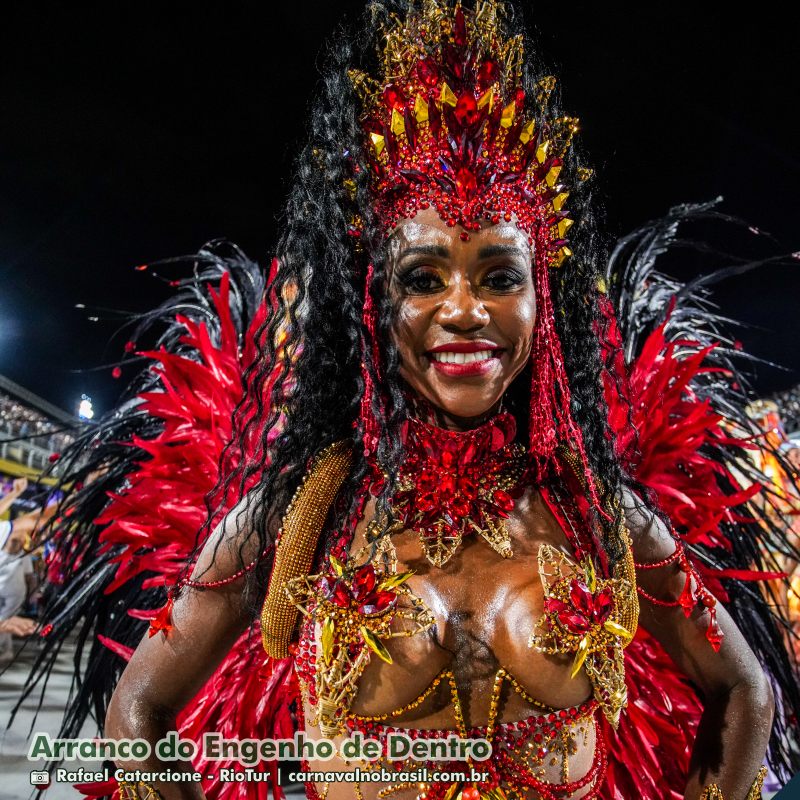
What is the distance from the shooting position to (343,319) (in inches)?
53.3

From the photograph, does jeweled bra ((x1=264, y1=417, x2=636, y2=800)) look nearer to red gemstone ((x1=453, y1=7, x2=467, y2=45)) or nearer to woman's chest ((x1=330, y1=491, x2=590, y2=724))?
woman's chest ((x1=330, y1=491, x2=590, y2=724))

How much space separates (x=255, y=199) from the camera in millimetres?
3105

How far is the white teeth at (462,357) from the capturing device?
44.1 inches

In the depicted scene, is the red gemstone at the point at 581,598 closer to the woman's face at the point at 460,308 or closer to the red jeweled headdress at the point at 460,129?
the woman's face at the point at 460,308

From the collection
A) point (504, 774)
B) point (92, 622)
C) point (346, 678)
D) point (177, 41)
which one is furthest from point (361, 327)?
point (177, 41)

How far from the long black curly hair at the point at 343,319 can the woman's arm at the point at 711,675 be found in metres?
0.14

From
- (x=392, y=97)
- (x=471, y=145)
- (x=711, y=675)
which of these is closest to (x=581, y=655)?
(x=711, y=675)

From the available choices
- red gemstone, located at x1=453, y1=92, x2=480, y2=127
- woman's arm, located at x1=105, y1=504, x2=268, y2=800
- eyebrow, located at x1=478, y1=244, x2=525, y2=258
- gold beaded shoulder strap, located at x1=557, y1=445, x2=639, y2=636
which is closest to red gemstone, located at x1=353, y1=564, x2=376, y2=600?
woman's arm, located at x1=105, y1=504, x2=268, y2=800

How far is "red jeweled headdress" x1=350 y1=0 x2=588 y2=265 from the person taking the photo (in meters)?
1.17

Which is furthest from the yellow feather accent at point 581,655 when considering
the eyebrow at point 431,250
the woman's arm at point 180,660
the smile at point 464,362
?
the eyebrow at point 431,250

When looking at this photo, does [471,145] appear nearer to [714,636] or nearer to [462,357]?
[462,357]

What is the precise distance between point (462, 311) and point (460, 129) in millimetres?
360

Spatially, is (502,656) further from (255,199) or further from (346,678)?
(255,199)

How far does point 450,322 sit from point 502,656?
58 cm
